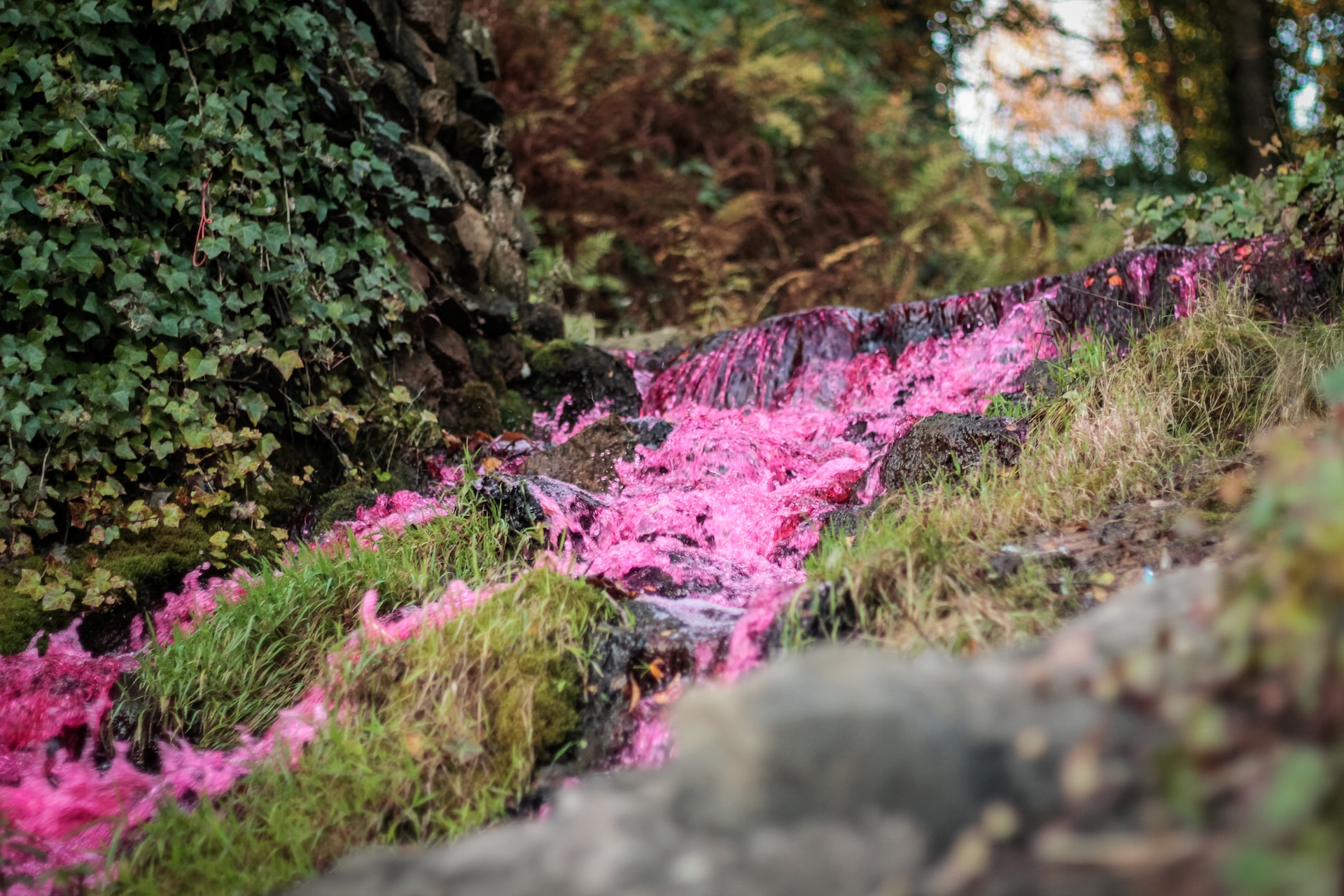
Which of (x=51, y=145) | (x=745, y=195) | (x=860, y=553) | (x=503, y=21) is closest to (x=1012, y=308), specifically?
(x=860, y=553)

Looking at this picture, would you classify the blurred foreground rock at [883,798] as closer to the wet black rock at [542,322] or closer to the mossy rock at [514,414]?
the mossy rock at [514,414]

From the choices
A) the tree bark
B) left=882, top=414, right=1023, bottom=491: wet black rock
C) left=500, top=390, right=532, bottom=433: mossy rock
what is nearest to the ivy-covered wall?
left=500, top=390, right=532, bottom=433: mossy rock

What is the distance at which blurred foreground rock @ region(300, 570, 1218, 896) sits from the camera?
3.30 ft

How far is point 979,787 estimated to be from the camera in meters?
1.10

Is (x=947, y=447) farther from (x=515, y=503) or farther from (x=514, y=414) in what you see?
(x=514, y=414)

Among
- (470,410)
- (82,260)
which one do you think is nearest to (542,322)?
(470,410)

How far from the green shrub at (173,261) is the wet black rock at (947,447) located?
237 cm

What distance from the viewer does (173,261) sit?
3896 mm

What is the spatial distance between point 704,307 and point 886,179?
3767 millimetres

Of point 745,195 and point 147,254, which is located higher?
point 745,195

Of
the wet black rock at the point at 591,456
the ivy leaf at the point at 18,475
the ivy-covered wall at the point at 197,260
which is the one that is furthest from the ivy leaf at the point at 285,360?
the wet black rock at the point at 591,456

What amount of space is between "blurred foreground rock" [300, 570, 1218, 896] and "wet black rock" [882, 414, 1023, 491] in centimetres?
229

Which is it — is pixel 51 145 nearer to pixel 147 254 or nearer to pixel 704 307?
pixel 147 254

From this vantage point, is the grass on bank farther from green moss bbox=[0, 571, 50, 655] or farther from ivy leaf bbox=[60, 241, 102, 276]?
ivy leaf bbox=[60, 241, 102, 276]
